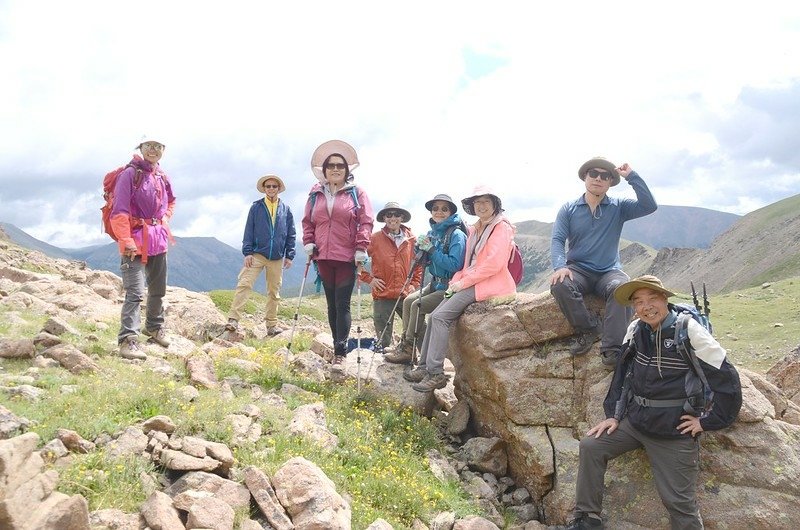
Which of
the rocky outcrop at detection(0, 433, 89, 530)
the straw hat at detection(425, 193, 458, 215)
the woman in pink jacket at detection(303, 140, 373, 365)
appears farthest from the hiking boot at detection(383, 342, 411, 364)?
the rocky outcrop at detection(0, 433, 89, 530)

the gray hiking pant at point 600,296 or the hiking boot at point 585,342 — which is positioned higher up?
the gray hiking pant at point 600,296

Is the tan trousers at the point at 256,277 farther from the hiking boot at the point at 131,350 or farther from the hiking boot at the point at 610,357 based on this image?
the hiking boot at the point at 610,357

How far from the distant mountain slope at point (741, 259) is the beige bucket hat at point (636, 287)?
92.0 metres

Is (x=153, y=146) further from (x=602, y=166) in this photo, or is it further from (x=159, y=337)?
(x=602, y=166)

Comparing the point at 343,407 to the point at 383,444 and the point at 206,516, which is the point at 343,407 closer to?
the point at 383,444

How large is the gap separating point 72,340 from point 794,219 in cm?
13804

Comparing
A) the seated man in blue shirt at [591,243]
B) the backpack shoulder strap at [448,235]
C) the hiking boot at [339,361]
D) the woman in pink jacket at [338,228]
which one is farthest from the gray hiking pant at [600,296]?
the hiking boot at [339,361]

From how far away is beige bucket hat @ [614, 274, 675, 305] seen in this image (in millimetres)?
7125

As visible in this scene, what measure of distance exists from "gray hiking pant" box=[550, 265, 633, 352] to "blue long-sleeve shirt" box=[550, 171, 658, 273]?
21 cm

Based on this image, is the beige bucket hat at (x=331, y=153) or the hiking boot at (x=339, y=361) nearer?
the hiking boot at (x=339, y=361)

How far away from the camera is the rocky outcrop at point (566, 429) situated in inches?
282

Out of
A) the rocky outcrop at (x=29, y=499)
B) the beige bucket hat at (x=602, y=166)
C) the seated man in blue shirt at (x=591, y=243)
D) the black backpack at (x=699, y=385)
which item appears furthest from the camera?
the beige bucket hat at (x=602, y=166)

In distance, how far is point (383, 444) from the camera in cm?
840

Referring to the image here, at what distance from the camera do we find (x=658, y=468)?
23.0ft
